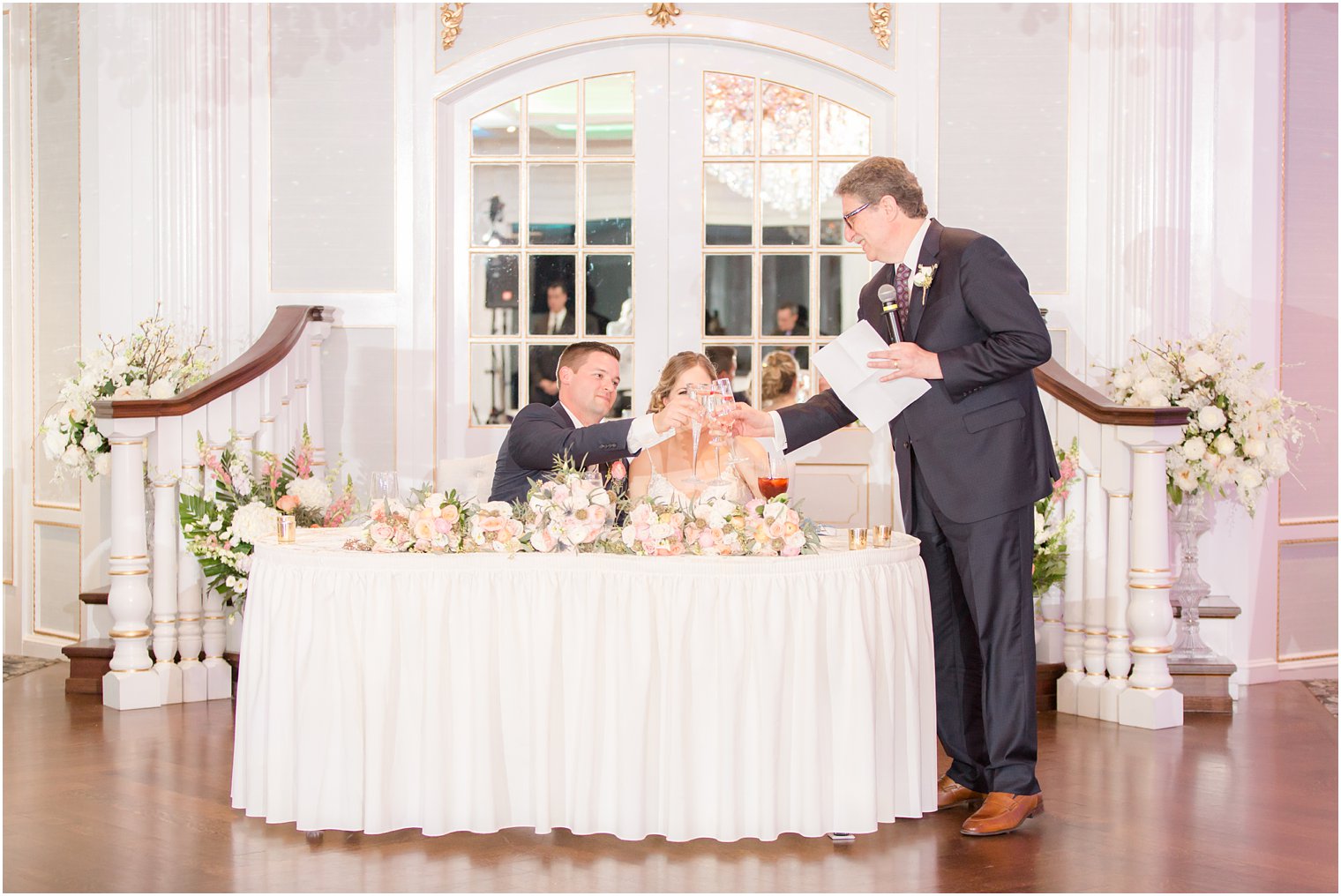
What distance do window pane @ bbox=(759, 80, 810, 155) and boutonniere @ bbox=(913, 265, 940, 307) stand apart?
237 cm

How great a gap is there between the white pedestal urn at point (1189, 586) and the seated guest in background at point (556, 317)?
2.59 meters

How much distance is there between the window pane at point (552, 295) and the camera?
566 centimetres

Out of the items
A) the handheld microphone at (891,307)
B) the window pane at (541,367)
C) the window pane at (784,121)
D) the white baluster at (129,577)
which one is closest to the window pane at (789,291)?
the window pane at (784,121)

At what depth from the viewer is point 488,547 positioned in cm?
319

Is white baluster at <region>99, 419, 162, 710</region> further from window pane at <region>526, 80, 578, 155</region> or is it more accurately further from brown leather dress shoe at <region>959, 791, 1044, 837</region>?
brown leather dress shoe at <region>959, 791, 1044, 837</region>

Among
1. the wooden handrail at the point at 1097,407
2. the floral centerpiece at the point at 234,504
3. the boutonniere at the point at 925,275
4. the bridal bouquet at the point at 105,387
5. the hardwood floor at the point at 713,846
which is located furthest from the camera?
the bridal bouquet at the point at 105,387

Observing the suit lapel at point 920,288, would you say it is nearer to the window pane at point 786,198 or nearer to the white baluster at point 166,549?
the window pane at point 786,198

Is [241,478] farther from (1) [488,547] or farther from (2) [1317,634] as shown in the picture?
(2) [1317,634]

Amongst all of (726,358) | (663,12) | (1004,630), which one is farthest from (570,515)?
(663,12)

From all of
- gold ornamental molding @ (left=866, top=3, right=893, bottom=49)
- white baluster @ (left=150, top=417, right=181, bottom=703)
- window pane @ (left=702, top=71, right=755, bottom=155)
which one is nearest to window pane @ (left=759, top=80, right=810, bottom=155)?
window pane @ (left=702, top=71, right=755, bottom=155)

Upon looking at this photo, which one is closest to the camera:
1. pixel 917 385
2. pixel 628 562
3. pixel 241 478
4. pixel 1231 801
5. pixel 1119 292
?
pixel 628 562

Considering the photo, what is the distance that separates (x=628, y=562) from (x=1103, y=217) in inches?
125

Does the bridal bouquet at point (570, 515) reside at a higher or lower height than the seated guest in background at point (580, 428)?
lower

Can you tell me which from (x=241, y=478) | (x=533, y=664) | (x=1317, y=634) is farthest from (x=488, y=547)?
(x=1317, y=634)
